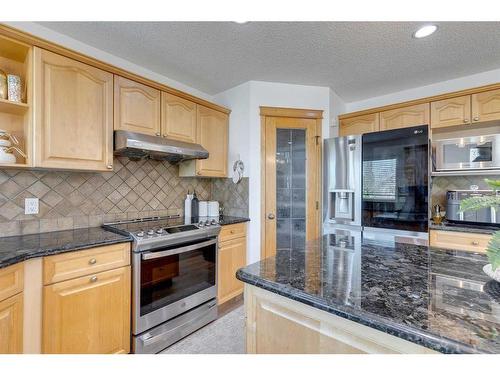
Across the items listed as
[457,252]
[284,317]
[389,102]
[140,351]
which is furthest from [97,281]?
[389,102]

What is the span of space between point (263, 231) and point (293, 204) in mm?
478

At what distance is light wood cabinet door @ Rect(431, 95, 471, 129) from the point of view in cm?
239

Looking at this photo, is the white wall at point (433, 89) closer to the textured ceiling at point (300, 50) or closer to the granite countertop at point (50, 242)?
the textured ceiling at point (300, 50)

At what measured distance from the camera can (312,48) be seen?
2111 mm

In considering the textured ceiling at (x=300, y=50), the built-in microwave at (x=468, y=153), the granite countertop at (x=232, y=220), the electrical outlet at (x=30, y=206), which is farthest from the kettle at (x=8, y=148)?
the built-in microwave at (x=468, y=153)

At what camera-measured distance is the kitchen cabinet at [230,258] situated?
244cm

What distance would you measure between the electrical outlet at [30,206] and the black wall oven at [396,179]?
2.88 m

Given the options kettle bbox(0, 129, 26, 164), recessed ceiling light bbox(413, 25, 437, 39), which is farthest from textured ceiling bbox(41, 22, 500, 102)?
kettle bbox(0, 129, 26, 164)

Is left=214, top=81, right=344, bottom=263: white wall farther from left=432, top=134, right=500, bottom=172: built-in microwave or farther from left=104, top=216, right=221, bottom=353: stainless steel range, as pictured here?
left=432, top=134, right=500, bottom=172: built-in microwave

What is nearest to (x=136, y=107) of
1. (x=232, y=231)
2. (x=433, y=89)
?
(x=232, y=231)

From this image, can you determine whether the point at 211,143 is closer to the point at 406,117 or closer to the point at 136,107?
the point at 136,107

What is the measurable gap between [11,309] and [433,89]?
161 inches

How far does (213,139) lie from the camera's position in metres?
2.76

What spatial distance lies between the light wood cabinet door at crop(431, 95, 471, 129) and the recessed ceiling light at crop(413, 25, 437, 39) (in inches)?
35.0
